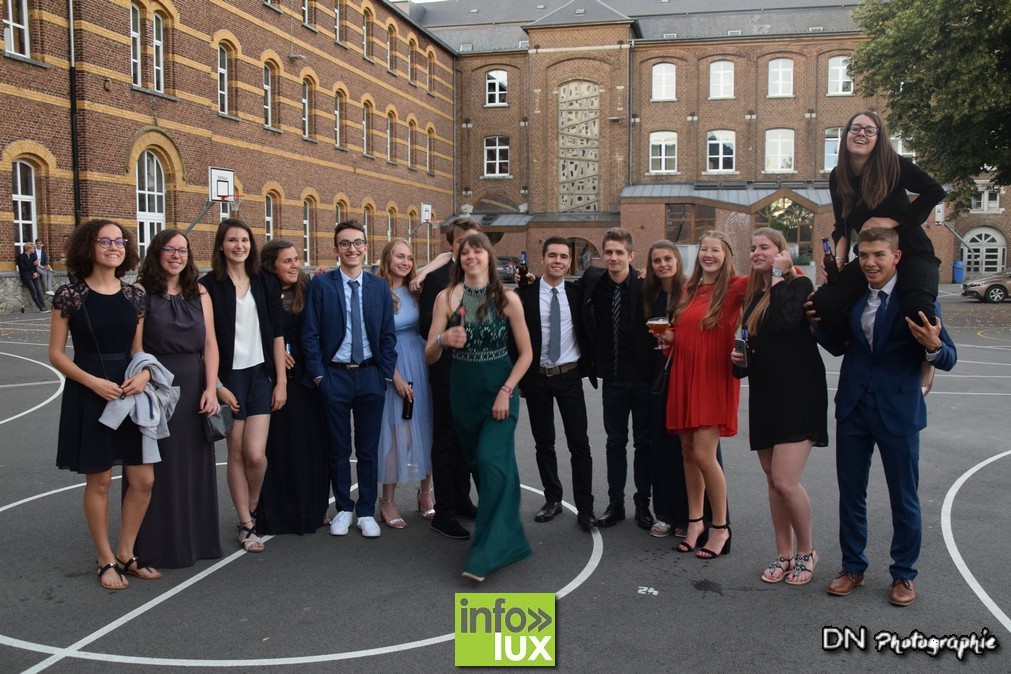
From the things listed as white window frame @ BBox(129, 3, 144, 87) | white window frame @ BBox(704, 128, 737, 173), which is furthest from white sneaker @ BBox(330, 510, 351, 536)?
white window frame @ BBox(704, 128, 737, 173)

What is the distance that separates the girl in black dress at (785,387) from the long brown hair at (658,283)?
88cm

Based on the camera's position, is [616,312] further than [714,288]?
Yes

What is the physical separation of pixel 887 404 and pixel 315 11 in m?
32.3

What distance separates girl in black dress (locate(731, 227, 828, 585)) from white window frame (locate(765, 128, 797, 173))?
4446 centimetres

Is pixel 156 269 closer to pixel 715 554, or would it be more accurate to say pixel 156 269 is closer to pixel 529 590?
pixel 529 590

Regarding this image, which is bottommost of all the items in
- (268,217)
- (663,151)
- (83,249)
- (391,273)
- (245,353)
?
(245,353)

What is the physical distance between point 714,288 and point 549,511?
211cm

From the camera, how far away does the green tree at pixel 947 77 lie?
23.3 meters

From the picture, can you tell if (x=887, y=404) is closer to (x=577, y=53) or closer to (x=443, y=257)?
(x=443, y=257)

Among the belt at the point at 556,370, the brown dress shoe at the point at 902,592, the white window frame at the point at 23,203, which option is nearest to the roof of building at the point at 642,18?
the white window frame at the point at 23,203

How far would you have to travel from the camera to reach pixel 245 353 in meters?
5.73

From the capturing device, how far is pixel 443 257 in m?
6.50

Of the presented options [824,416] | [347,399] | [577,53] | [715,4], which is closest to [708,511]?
[824,416]

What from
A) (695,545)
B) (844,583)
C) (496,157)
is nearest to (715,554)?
(695,545)
